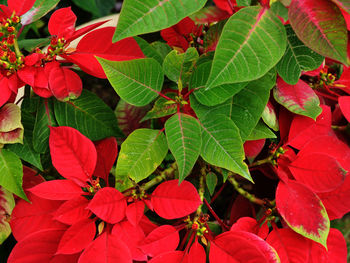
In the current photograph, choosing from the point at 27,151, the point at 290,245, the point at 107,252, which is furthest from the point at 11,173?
the point at 290,245

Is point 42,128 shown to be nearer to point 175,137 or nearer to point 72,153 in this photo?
point 72,153

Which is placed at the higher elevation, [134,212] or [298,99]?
[298,99]

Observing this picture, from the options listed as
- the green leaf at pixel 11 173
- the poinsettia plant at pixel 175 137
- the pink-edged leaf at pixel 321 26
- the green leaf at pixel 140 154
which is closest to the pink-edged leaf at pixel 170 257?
the poinsettia plant at pixel 175 137

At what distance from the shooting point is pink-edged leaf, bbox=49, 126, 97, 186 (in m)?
0.49

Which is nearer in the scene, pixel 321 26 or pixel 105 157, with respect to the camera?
pixel 321 26

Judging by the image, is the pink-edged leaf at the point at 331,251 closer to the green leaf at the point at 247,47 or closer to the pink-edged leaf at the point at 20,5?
the green leaf at the point at 247,47

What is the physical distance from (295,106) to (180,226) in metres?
0.25

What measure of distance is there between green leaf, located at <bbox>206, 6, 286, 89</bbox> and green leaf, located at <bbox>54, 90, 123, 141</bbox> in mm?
231

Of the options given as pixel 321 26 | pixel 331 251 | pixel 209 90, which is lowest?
pixel 331 251

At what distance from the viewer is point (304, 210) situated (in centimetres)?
49

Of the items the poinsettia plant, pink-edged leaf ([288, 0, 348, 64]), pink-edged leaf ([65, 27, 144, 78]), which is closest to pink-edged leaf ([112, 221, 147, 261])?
the poinsettia plant

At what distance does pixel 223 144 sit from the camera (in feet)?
1.49

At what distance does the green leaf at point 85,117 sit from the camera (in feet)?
1.82

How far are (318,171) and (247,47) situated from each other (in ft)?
0.75
